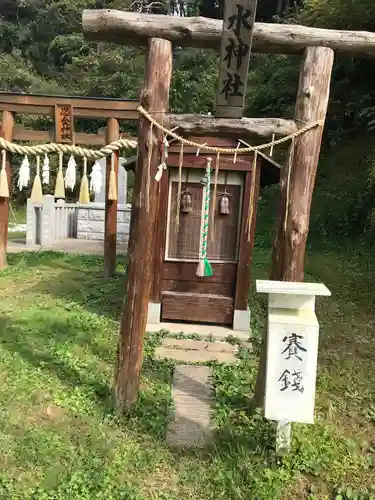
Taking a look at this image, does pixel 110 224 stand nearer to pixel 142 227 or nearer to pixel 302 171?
pixel 142 227

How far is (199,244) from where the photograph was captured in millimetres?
6926

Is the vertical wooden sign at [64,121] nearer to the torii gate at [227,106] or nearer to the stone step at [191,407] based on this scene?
the torii gate at [227,106]

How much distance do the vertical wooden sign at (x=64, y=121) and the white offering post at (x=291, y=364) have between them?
6283 millimetres

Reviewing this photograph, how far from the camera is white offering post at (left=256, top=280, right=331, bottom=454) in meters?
3.58

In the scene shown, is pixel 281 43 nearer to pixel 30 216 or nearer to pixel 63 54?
pixel 30 216

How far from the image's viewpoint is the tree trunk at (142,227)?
4148 mm

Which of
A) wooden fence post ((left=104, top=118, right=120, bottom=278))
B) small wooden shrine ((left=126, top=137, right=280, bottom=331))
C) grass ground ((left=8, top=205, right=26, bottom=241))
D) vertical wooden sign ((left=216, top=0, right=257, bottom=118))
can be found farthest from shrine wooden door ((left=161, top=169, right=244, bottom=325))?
grass ground ((left=8, top=205, right=26, bottom=241))

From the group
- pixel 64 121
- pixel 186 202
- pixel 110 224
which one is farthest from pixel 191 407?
pixel 64 121

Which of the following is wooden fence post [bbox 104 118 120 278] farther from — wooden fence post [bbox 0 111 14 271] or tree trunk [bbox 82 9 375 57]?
tree trunk [bbox 82 9 375 57]

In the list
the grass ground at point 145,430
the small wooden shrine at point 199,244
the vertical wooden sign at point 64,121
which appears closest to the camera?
the grass ground at point 145,430

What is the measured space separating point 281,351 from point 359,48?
8.81 feet

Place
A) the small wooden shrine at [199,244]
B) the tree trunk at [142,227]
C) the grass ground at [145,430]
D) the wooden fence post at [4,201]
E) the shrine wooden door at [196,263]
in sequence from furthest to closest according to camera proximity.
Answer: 1. the wooden fence post at [4,201]
2. the shrine wooden door at [196,263]
3. the small wooden shrine at [199,244]
4. the tree trunk at [142,227]
5. the grass ground at [145,430]

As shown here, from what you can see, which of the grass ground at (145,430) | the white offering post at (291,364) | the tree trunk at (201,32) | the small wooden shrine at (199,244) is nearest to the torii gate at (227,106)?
the tree trunk at (201,32)

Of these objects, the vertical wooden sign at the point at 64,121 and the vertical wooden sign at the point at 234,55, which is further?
the vertical wooden sign at the point at 64,121
